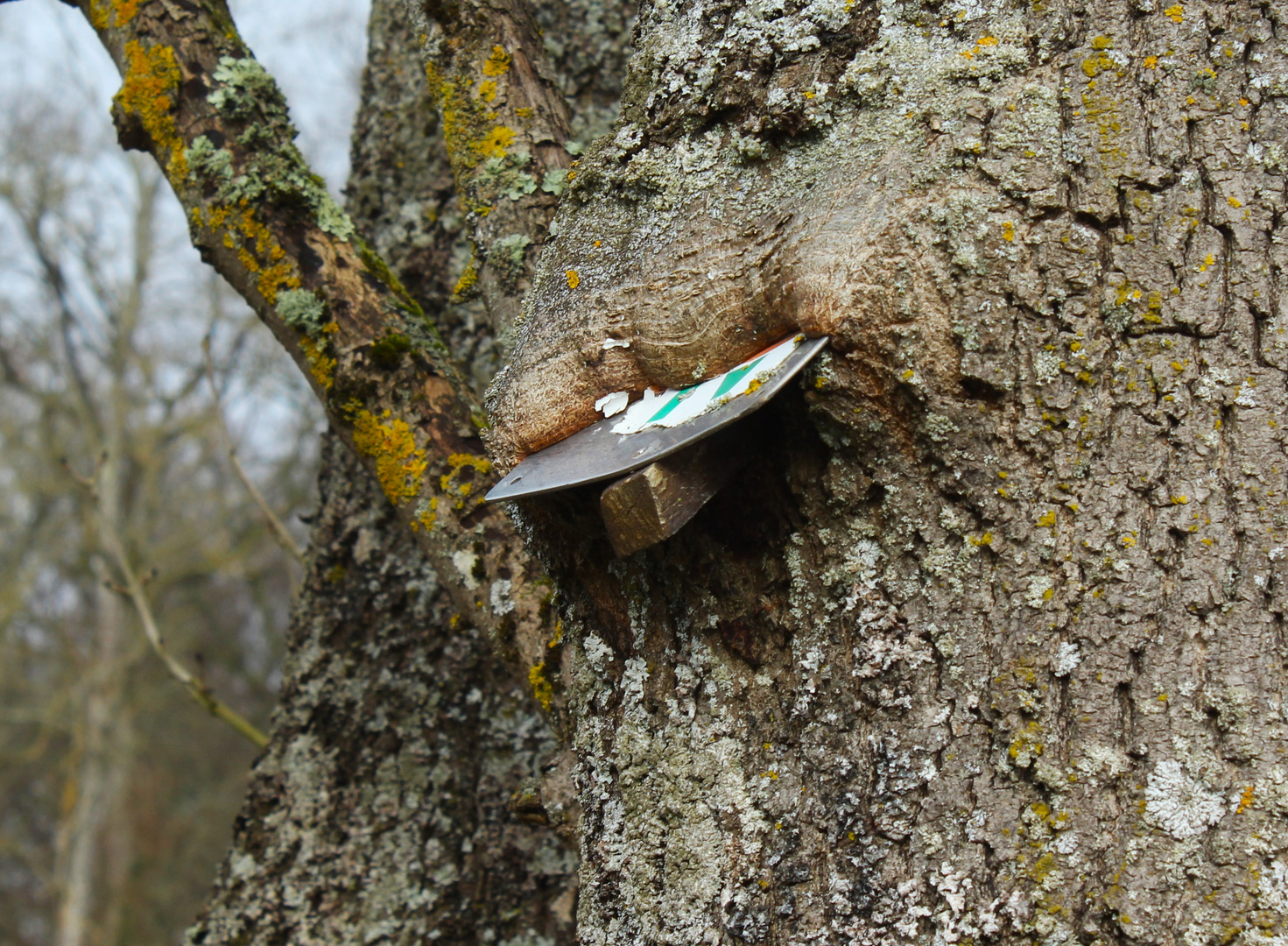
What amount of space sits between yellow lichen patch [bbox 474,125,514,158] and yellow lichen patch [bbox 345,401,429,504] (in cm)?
49

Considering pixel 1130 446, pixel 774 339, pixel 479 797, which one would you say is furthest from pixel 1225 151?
pixel 479 797

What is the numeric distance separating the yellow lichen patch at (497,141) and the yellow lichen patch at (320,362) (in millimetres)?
462

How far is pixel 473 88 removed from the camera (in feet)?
5.01

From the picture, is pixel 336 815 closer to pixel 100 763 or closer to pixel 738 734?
pixel 738 734

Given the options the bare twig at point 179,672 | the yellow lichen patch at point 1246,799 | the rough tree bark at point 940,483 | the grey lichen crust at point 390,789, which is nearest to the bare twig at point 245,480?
the grey lichen crust at point 390,789

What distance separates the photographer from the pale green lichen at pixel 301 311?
1.58 meters

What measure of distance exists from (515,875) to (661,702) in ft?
4.52

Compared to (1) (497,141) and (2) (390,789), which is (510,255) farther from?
(2) (390,789)

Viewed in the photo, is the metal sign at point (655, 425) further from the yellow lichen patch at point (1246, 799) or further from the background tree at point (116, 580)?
the background tree at point (116, 580)

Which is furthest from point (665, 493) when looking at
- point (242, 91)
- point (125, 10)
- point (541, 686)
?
point (125, 10)

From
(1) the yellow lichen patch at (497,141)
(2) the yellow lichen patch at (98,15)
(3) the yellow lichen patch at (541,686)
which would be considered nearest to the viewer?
(3) the yellow lichen patch at (541,686)

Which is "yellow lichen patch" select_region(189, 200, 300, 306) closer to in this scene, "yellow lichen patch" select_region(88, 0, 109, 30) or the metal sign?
"yellow lichen patch" select_region(88, 0, 109, 30)

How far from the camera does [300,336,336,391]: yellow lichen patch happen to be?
1.59m

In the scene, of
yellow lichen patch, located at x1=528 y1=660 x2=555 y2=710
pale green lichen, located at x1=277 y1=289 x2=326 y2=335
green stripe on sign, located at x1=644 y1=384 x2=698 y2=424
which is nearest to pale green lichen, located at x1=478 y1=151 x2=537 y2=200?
pale green lichen, located at x1=277 y1=289 x2=326 y2=335
